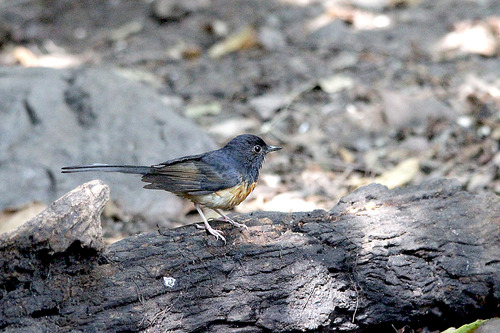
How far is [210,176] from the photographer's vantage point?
4266mm

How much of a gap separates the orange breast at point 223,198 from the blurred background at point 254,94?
1.14 m

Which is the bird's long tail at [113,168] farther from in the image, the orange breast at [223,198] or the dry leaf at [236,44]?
the dry leaf at [236,44]

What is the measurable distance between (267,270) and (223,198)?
2.92ft

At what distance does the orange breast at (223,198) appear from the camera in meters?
4.25

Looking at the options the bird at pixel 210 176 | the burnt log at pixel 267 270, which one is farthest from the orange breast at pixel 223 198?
the burnt log at pixel 267 270

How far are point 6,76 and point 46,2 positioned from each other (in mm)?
4301

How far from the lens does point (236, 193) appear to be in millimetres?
4336

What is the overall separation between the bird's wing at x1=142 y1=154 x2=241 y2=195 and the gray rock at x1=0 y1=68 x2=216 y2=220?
1.44m

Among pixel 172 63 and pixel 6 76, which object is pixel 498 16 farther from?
pixel 6 76

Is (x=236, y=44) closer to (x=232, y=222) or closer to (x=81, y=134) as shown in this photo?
(x=81, y=134)

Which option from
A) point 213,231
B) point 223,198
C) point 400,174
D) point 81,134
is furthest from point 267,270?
point 81,134

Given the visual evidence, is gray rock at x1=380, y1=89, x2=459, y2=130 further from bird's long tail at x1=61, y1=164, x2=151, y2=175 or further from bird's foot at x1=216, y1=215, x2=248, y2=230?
bird's long tail at x1=61, y1=164, x2=151, y2=175

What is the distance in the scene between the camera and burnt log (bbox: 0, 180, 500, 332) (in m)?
3.19

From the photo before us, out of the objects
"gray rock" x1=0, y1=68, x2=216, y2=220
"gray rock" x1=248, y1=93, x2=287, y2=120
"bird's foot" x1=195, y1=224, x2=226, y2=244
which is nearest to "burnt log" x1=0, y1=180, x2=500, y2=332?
"bird's foot" x1=195, y1=224, x2=226, y2=244
